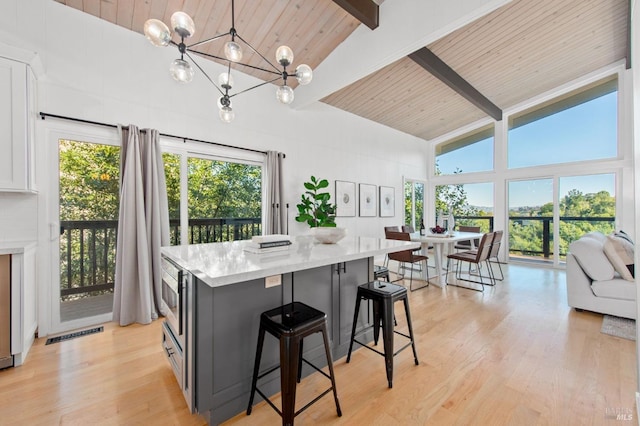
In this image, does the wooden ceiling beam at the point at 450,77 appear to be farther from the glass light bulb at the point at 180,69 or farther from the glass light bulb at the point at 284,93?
the glass light bulb at the point at 180,69

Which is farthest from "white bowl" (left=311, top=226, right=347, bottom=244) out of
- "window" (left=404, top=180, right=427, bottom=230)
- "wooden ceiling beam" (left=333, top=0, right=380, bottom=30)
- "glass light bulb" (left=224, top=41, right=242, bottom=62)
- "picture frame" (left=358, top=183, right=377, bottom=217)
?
"window" (left=404, top=180, right=427, bottom=230)

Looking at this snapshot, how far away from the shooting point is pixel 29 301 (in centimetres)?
224

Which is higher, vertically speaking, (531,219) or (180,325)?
(531,219)

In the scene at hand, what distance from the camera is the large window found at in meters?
4.75

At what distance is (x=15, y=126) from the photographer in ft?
6.92

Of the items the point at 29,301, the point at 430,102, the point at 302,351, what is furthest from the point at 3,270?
the point at 430,102

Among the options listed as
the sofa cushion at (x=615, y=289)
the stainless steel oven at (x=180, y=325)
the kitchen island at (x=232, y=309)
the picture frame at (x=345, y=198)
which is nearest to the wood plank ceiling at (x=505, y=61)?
the picture frame at (x=345, y=198)

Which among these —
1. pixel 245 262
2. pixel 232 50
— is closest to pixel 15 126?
pixel 232 50

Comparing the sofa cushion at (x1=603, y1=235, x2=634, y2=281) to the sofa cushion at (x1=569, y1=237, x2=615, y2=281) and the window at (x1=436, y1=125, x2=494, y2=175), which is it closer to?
the sofa cushion at (x1=569, y1=237, x2=615, y2=281)

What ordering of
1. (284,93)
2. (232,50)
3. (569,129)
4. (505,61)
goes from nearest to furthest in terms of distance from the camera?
(232,50), (284,93), (505,61), (569,129)

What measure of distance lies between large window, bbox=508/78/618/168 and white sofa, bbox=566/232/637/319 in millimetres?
Result: 2903

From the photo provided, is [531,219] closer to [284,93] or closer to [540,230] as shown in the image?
[540,230]

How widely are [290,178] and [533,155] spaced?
5.01 metres

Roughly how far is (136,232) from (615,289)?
5.00 meters
